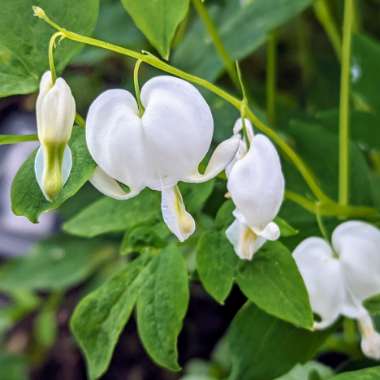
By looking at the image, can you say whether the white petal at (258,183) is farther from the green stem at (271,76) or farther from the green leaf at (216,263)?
the green stem at (271,76)

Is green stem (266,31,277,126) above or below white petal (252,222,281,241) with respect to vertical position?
below

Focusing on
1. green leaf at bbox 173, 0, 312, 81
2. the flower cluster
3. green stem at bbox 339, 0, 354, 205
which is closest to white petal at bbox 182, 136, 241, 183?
the flower cluster

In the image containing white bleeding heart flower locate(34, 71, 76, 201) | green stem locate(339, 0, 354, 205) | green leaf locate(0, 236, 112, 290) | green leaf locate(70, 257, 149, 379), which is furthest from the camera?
green leaf locate(0, 236, 112, 290)

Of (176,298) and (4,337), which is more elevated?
(176,298)

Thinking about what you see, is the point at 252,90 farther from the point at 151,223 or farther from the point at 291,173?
the point at 151,223

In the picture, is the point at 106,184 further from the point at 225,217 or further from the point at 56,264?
the point at 56,264

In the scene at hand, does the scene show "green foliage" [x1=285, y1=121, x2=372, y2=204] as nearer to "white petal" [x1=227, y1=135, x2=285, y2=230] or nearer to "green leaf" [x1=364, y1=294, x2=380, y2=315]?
"green leaf" [x1=364, y1=294, x2=380, y2=315]

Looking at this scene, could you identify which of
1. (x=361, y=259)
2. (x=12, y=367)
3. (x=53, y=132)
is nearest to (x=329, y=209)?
(x=361, y=259)

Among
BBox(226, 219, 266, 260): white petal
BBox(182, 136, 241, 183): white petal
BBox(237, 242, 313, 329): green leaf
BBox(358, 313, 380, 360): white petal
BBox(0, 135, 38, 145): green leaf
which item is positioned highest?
BBox(0, 135, 38, 145): green leaf

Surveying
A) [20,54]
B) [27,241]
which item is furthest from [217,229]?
[27,241]
